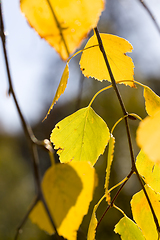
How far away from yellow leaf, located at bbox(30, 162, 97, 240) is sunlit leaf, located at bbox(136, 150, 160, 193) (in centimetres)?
8

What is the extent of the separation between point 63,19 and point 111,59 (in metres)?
0.12

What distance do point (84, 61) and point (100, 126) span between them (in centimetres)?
10

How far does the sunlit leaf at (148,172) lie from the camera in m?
0.28

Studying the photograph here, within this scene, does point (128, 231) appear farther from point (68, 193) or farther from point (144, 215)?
point (68, 193)

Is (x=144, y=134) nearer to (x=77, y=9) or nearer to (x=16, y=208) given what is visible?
(x=77, y=9)

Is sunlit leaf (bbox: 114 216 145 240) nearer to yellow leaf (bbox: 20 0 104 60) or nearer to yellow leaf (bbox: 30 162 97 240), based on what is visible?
yellow leaf (bbox: 30 162 97 240)

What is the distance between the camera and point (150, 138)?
0.16 meters

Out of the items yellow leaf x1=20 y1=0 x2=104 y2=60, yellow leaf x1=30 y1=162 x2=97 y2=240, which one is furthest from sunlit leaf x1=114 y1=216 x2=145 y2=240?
yellow leaf x1=20 y1=0 x2=104 y2=60

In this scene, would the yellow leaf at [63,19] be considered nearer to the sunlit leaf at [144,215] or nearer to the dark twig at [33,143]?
the dark twig at [33,143]

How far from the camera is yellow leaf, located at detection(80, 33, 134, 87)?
12.7 inches

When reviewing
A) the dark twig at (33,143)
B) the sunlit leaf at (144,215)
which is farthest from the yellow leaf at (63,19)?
the sunlit leaf at (144,215)

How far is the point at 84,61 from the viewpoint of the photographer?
0.34 metres

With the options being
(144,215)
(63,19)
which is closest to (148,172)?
(144,215)

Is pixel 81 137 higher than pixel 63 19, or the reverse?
pixel 63 19
